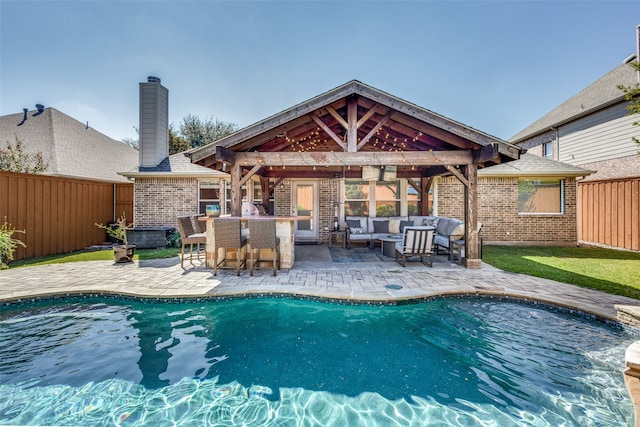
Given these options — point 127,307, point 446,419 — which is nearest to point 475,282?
point 446,419

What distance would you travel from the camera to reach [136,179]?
10250mm

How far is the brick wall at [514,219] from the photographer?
33.1 feet

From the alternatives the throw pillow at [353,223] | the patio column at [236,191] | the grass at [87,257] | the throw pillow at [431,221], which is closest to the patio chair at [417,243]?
Result: the throw pillow at [431,221]

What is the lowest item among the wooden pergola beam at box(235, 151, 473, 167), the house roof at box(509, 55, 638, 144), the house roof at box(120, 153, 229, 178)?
the wooden pergola beam at box(235, 151, 473, 167)

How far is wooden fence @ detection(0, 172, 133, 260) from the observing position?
736 cm

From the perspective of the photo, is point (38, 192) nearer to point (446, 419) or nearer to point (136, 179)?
point (136, 179)

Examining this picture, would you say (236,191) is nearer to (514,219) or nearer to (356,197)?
(356,197)

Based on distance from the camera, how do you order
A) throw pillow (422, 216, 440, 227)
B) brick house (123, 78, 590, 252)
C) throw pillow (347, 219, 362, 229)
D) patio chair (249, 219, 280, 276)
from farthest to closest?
brick house (123, 78, 590, 252) → throw pillow (347, 219, 362, 229) → throw pillow (422, 216, 440, 227) → patio chair (249, 219, 280, 276)

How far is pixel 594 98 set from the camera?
12.7m

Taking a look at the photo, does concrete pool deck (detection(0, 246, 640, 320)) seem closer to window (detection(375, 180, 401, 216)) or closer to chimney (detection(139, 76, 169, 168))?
window (detection(375, 180, 401, 216))

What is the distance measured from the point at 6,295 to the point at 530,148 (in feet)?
76.6

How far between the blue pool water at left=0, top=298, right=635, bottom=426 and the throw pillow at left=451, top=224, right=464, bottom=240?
9.70 feet

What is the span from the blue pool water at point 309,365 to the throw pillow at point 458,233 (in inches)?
116

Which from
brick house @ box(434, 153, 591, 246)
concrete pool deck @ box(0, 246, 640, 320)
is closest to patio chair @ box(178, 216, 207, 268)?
concrete pool deck @ box(0, 246, 640, 320)
